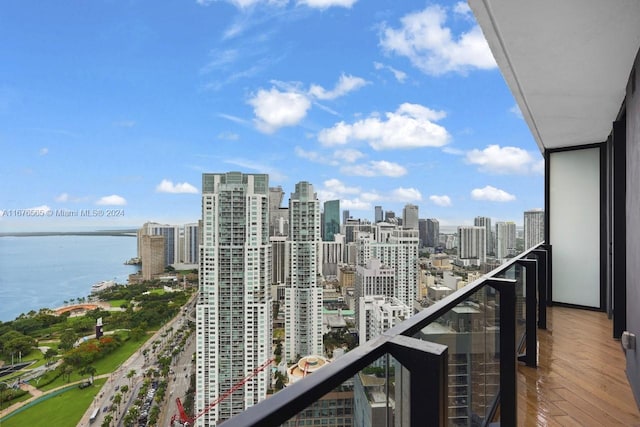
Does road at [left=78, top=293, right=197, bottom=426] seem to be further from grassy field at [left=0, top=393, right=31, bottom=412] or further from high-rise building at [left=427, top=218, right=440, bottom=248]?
high-rise building at [left=427, top=218, right=440, bottom=248]

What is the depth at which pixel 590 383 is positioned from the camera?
2.74 m

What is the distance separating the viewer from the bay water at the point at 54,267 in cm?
566

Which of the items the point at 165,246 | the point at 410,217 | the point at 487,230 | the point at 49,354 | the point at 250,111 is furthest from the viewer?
the point at 250,111

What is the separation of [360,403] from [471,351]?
116cm

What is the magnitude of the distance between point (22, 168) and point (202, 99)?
10705mm

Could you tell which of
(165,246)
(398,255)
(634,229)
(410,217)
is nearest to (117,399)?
(165,246)

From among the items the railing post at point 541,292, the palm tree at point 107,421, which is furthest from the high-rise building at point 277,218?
the railing post at point 541,292

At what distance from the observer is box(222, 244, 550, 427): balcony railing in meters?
0.62

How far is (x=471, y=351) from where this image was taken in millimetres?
1685

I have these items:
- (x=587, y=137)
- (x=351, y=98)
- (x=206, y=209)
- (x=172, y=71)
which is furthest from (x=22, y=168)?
(x=351, y=98)

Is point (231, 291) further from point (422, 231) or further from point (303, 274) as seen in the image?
point (422, 231)

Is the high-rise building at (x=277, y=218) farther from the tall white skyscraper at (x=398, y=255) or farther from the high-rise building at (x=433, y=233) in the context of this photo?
the high-rise building at (x=433, y=233)

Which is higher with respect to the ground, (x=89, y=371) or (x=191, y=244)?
(x=191, y=244)

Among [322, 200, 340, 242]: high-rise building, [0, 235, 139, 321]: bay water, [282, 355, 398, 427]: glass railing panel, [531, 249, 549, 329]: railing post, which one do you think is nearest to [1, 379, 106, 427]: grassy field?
[0, 235, 139, 321]: bay water
